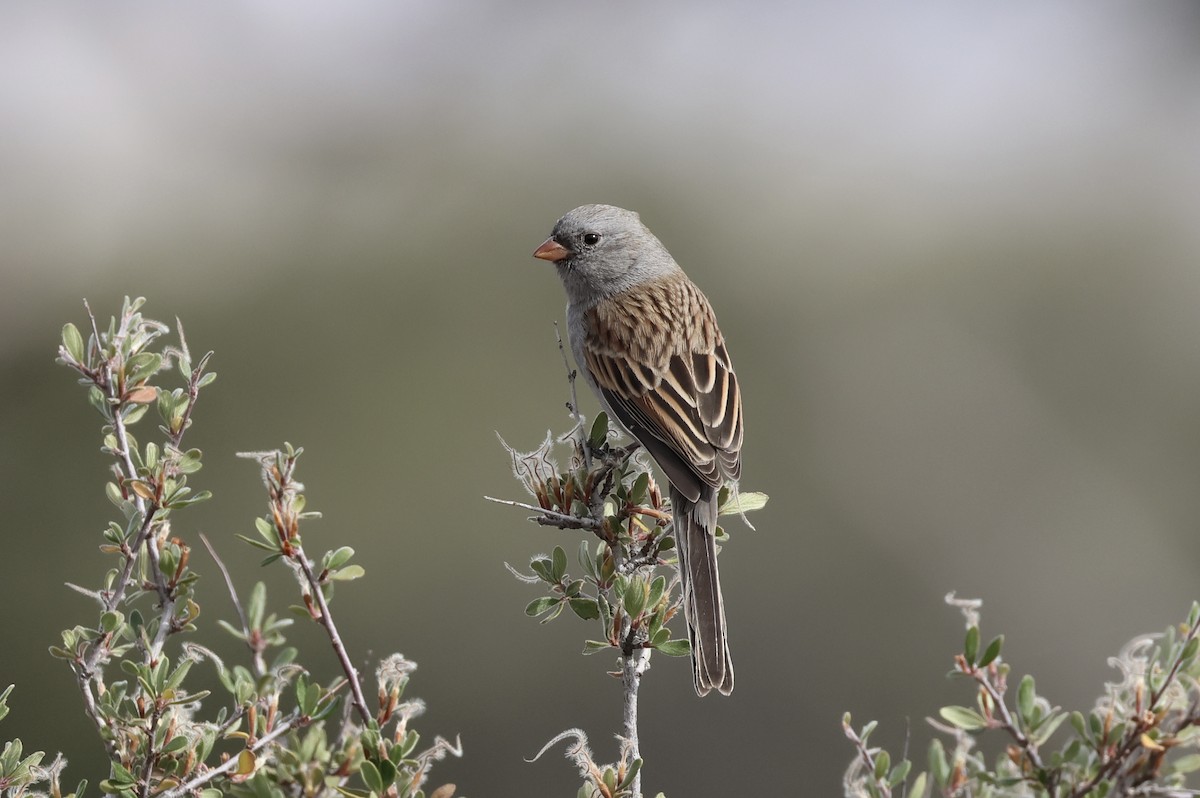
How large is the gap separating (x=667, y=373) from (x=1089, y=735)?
8.19ft

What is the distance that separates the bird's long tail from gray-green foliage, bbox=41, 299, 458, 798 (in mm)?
1030

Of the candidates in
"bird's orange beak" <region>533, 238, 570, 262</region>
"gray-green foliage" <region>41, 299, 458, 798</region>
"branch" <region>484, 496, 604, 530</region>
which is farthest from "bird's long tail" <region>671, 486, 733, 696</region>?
"bird's orange beak" <region>533, 238, 570, 262</region>

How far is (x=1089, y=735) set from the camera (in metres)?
2.09

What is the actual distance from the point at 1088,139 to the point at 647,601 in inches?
688

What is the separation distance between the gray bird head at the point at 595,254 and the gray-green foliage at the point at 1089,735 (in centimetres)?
315

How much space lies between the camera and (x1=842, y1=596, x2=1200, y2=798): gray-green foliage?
1.93 m

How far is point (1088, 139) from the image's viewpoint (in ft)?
59.2

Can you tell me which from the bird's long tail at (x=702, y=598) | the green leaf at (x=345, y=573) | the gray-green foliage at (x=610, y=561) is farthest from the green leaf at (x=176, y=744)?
the bird's long tail at (x=702, y=598)

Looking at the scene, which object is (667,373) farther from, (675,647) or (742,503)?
(675,647)

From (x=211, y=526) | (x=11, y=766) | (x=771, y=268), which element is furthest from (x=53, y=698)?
(x=771, y=268)

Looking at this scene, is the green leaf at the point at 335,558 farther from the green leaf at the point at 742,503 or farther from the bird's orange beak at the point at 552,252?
the bird's orange beak at the point at 552,252

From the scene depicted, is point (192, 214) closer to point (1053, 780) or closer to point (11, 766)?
point (11, 766)

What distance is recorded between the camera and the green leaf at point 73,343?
2.36m

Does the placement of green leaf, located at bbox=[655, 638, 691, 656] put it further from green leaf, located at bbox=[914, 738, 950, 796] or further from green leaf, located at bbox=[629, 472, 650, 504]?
green leaf, located at bbox=[914, 738, 950, 796]
